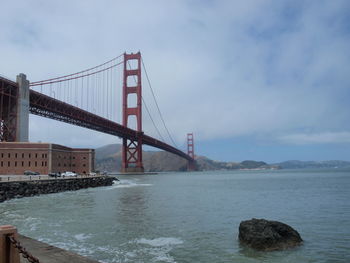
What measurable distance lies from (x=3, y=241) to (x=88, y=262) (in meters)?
1.92

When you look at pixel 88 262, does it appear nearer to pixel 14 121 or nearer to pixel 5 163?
pixel 5 163

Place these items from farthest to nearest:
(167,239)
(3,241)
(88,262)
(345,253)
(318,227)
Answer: (318,227) < (167,239) < (345,253) < (88,262) < (3,241)

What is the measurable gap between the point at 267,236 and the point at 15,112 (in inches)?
1713

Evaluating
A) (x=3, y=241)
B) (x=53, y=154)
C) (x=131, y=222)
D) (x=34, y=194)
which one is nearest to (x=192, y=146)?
(x=53, y=154)

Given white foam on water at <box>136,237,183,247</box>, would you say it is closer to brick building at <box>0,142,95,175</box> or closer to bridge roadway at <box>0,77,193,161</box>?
brick building at <box>0,142,95,175</box>

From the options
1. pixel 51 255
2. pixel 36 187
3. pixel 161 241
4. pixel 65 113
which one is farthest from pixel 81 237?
pixel 65 113

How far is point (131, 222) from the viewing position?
14172mm

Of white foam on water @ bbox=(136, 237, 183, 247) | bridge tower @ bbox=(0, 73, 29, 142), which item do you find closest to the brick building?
bridge tower @ bbox=(0, 73, 29, 142)

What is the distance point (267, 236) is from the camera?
974 cm

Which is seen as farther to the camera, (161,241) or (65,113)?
(65,113)

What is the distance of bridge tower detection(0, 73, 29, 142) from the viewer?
4594 cm

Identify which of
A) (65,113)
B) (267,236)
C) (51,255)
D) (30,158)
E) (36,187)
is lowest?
(267,236)

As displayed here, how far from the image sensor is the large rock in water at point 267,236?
31.6 feet

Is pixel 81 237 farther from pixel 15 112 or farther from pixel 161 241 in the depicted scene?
pixel 15 112
